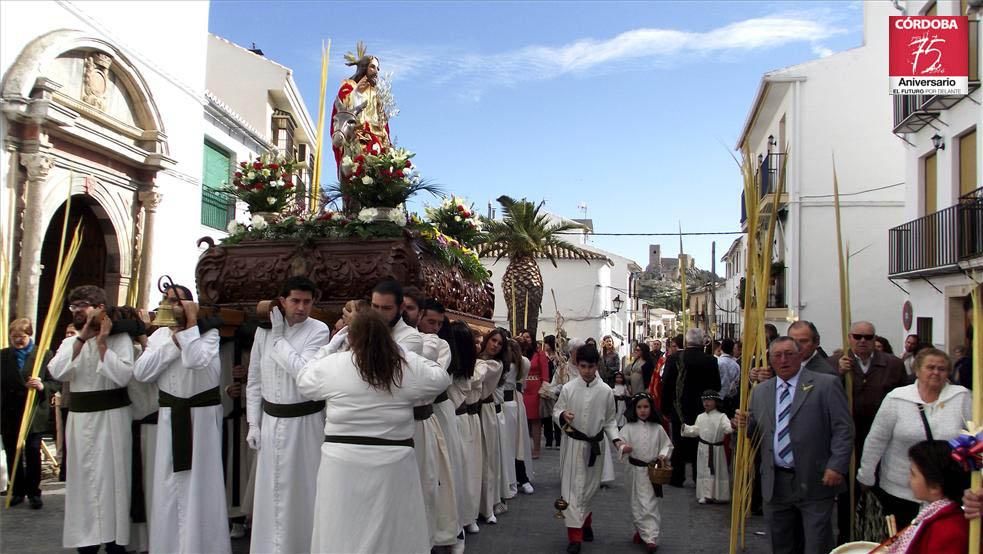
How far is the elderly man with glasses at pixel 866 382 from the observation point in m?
6.46

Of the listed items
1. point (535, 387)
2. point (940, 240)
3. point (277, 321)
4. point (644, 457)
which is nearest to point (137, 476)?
point (277, 321)

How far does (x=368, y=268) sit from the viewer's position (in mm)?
6746

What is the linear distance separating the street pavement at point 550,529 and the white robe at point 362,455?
7.95 feet

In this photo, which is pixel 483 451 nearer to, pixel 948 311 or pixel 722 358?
pixel 722 358

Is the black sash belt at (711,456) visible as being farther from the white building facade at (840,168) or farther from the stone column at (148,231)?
the white building facade at (840,168)

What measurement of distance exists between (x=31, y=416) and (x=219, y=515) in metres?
3.04

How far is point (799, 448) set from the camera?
5195 millimetres

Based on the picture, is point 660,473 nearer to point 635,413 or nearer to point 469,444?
point 635,413

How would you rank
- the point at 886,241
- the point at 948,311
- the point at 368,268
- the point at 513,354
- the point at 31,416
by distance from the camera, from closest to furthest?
the point at 368,268 < the point at 31,416 < the point at 513,354 < the point at 948,311 < the point at 886,241

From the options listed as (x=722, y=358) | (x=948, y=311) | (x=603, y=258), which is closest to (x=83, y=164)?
(x=722, y=358)

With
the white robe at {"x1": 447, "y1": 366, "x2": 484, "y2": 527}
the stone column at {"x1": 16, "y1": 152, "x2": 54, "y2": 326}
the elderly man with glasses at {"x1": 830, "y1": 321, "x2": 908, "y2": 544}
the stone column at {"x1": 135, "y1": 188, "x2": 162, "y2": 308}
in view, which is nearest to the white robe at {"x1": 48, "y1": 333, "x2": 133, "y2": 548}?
the white robe at {"x1": 447, "y1": 366, "x2": 484, "y2": 527}

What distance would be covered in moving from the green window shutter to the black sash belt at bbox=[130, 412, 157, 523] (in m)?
11.9

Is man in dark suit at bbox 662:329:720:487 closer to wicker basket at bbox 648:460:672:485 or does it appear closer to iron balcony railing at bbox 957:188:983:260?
wicker basket at bbox 648:460:672:485

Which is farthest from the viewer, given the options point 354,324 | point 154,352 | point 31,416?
point 31,416
